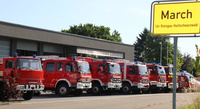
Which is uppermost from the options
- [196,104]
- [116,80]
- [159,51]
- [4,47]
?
[159,51]

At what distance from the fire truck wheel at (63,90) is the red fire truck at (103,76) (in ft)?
11.2

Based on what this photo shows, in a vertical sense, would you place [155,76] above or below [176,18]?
below

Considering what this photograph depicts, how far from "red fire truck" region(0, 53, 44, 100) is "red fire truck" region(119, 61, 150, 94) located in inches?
416

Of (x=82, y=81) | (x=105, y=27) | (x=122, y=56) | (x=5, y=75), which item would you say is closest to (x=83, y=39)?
(x=122, y=56)

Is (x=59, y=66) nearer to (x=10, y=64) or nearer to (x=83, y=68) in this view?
(x=83, y=68)

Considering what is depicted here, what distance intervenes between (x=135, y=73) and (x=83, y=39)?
16.9 meters

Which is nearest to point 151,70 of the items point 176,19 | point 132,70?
point 132,70

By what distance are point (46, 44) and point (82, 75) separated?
59.1 ft

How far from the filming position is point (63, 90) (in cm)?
2075

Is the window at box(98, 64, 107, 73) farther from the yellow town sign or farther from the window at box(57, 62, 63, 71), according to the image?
the yellow town sign

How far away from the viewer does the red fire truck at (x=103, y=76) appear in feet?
77.6

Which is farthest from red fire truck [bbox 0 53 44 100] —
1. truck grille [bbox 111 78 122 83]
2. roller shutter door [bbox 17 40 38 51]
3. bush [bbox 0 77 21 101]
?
roller shutter door [bbox 17 40 38 51]

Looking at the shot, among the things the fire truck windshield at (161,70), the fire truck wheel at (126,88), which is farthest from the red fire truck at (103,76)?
the fire truck windshield at (161,70)

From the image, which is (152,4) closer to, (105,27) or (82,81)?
(82,81)
